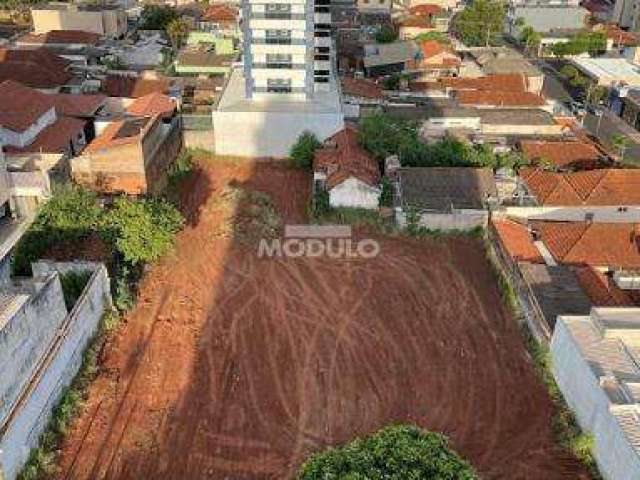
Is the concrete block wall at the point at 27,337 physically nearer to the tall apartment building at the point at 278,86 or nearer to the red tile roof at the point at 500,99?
the tall apartment building at the point at 278,86

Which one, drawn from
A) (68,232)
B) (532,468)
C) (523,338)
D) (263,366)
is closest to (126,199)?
(68,232)

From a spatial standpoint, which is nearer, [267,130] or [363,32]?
[267,130]

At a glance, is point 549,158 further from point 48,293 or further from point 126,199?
point 48,293

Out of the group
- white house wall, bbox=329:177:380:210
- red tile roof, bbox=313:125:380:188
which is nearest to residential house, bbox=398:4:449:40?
red tile roof, bbox=313:125:380:188

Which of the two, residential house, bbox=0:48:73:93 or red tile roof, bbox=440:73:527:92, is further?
red tile roof, bbox=440:73:527:92

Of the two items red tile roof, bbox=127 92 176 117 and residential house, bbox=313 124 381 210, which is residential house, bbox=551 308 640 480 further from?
red tile roof, bbox=127 92 176 117
